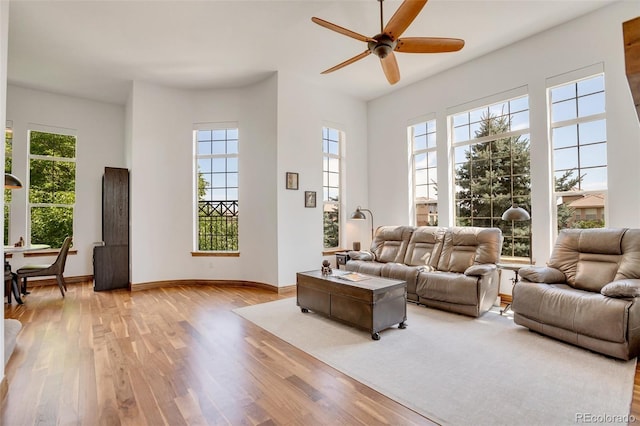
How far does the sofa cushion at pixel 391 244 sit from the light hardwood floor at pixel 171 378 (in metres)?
2.50

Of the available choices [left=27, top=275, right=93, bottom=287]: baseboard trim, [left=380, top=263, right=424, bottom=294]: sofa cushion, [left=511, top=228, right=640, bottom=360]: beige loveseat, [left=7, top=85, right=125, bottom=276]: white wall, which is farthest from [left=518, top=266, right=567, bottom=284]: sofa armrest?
[left=27, top=275, right=93, bottom=287]: baseboard trim

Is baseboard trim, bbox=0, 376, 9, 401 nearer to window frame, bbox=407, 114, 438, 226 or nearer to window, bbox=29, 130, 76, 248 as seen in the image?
window, bbox=29, 130, 76, 248

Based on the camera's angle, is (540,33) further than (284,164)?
No

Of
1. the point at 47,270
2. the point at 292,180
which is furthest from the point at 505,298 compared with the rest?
the point at 47,270

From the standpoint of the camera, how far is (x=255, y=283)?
5.63 meters

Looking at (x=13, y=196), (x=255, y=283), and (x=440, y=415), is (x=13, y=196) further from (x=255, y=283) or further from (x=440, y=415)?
(x=440, y=415)

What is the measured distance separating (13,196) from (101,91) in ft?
7.69

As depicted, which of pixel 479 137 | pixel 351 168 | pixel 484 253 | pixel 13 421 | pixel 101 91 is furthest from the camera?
pixel 351 168

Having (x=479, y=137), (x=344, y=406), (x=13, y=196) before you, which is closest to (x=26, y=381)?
(x=344, y=406)

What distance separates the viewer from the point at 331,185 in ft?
20.5

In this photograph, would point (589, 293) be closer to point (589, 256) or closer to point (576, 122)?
point (589, 256)

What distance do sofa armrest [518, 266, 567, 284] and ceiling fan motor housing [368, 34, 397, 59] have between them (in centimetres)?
266

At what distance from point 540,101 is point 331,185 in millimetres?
3477

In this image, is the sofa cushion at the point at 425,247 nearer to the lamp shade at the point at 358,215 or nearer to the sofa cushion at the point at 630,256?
the lamp shade at the point at 358,215
